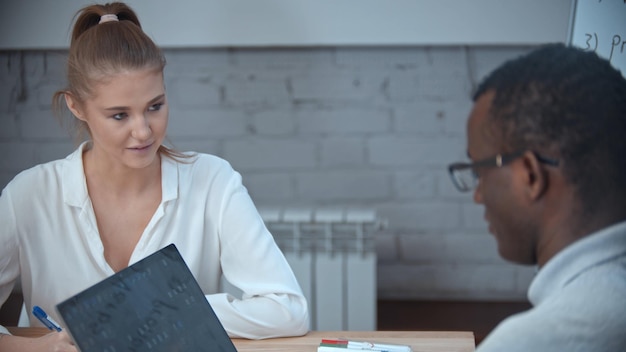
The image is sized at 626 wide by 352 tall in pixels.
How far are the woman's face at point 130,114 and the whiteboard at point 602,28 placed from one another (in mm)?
1012

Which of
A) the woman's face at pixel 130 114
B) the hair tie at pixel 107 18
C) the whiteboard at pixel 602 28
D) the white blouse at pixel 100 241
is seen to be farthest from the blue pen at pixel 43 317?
the whiteboard at pixel 602 28

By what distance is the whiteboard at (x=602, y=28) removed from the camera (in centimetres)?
180

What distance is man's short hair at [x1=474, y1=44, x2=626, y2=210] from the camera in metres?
0.84

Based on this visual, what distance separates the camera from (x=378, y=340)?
4.42ft

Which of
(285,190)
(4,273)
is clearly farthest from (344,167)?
(4,273)

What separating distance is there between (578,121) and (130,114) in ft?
2.89

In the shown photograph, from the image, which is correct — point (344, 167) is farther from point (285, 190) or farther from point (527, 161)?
point (527, 161)

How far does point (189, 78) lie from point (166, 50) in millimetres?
115

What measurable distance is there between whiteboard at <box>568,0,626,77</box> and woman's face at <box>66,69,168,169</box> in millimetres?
1012

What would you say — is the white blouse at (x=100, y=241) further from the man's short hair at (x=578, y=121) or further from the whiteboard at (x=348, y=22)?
the whiteboard at (x=348, y=22)

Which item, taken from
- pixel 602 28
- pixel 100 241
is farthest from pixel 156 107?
pixel 602 28

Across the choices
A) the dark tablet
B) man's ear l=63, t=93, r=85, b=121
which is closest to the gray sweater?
the dark tablet

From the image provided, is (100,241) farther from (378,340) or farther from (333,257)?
(333,257)

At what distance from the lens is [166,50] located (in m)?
2.54
